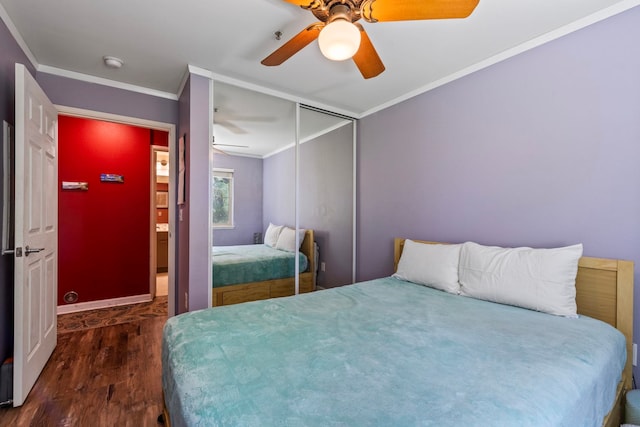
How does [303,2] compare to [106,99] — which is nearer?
[303,2]

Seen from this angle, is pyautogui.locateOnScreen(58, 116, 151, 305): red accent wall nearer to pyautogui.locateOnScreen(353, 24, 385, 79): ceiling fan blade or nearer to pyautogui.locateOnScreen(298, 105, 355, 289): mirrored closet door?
pyautogui.locateOnScreen(298, 105, 355, 289): mirrored closet door

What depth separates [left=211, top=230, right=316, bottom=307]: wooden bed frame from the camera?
276 cm

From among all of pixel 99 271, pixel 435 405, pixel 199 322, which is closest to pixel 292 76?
pixel 199 322

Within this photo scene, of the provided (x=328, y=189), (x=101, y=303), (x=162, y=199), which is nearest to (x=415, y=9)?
(x=328, y=189)

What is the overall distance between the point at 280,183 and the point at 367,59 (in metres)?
1.74

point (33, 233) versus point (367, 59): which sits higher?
point (367, 59)

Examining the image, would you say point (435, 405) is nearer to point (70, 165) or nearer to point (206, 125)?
point (206, 125)

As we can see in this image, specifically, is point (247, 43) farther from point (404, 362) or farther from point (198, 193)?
point (404, 362)

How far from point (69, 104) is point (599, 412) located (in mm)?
4056

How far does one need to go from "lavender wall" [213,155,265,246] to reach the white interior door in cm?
123

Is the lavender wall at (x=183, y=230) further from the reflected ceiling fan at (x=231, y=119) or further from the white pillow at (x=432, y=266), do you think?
the white pillow at (x=432, y=266)

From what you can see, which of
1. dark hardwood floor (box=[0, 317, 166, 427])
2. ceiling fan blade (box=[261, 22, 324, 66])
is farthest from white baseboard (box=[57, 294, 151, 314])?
ceiling fan blade (box=[261, 22, 324, 66])

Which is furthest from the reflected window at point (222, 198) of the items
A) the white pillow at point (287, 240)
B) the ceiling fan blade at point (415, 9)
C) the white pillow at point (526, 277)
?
the white pillow at point (526, 277)

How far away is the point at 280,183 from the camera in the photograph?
3.21 meters
